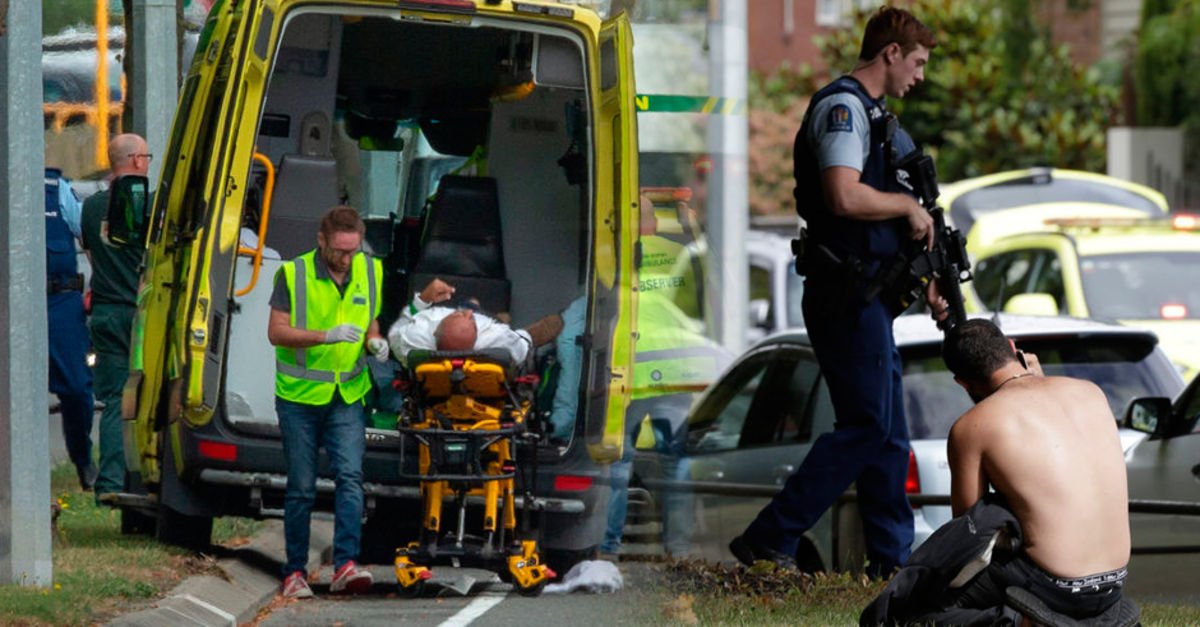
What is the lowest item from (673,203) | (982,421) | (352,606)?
(352,606)

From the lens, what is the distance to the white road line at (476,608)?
7602 millimetres

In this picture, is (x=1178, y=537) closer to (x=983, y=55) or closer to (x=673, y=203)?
(x=673, y=203)

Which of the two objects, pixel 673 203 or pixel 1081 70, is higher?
pixel 1081 70

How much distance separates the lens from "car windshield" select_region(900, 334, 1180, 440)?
9.05m

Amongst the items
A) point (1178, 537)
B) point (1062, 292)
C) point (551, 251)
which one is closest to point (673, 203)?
point (551, 251)

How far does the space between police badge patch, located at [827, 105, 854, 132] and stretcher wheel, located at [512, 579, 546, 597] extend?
207 cm

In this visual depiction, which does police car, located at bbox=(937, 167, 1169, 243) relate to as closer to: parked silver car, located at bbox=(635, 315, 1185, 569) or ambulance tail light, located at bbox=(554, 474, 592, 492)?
parked silver car, located at bbox=(635, 315, 1185, 569)

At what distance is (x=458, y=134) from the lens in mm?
9195

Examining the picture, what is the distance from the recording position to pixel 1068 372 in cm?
946

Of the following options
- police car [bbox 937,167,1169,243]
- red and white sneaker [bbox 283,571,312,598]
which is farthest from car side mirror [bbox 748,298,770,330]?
red and white sneaker [bbox 283,571,312,598]

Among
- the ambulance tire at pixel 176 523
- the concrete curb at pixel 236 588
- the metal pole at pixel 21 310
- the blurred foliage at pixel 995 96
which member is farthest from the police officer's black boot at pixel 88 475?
the blurred foliage at pixel 995 96

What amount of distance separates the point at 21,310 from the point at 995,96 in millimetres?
27454

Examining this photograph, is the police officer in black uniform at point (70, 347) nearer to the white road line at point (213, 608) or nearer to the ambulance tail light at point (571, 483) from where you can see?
the white road line at point (213, 608)

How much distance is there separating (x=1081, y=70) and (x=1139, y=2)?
4117mm
